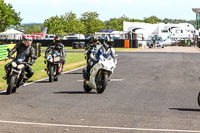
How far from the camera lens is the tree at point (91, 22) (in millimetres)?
150750

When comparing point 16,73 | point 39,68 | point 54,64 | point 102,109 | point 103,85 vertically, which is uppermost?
point 16,73

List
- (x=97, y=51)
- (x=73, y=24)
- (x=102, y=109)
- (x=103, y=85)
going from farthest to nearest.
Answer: (x=73, y=24) < (x=97, y=51) < (x=103, y=85) < (x=102, y=109)

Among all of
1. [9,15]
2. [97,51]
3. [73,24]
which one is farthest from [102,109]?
[73,24]

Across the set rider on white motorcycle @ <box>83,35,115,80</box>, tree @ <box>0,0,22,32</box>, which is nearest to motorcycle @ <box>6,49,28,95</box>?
rider on white motorcycle @ <box>83,35,115,80</box>

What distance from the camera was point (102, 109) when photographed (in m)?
10.7

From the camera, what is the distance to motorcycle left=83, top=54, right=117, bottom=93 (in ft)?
43.8

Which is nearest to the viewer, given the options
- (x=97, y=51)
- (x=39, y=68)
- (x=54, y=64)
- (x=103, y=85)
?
(x=103, y=85)

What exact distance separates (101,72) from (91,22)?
139375 mm

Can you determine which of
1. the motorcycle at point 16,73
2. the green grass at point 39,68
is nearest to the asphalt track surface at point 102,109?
the motorcycle at point 16,73

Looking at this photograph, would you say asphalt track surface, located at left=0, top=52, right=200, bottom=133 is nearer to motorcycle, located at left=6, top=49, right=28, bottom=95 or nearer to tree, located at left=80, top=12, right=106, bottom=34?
motorcycle, located at left=6, top=49, right=28, bottom=95

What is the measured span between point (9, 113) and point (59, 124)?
1.69m

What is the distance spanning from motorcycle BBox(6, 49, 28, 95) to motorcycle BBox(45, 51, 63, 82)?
160 inches

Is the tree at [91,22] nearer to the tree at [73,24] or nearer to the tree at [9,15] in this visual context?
the tree at [73,24]

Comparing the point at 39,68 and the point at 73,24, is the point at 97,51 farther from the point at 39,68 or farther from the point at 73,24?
the point at 73,24
